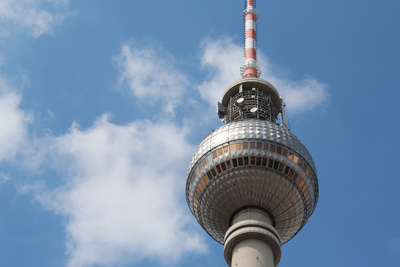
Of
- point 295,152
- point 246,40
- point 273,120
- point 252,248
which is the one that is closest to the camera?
point 252,248

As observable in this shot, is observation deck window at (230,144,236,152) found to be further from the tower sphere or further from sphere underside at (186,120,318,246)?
sphere underside at (186,120,318,246)

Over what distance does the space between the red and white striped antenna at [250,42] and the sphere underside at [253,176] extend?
49.4 feet

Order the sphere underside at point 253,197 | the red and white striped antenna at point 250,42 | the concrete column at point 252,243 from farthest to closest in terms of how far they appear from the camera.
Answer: the red and white striped antenna at point 250,42, the sphere underside at point 253,197, the concrete column at point 252,243

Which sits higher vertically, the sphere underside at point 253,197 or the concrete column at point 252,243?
the sphere underside at point 253,197

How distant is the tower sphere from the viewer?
53.7 m

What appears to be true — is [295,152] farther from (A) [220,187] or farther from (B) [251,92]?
(B) [251,92]

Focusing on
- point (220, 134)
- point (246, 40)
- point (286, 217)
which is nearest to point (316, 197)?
point (286, 217)

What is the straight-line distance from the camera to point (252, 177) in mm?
53375

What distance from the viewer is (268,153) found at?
5409 cm

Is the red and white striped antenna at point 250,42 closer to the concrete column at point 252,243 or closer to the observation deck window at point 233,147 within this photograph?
the observation deck window at point 233,147

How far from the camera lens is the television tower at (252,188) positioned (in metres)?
52.3

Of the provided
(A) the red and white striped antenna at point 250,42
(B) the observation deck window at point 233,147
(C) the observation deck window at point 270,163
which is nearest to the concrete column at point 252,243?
(C) the observation deck window at point 270,163

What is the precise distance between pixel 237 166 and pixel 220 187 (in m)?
2.75

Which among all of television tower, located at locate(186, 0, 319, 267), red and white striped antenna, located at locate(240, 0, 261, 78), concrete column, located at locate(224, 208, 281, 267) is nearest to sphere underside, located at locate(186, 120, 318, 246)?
television tower, located at locate(186, 0, 319, 267)
